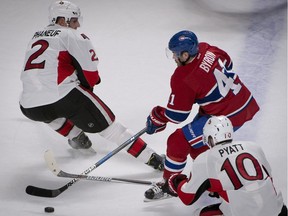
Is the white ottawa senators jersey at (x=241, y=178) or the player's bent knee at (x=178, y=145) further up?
the white ottawa senators jersey at (x=241, y=178)

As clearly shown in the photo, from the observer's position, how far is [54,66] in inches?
188

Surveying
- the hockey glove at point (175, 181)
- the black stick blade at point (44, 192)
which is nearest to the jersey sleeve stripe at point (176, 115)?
the hockey glove at point (175, 181)

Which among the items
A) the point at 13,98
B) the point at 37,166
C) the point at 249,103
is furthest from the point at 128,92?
the point at 249,103

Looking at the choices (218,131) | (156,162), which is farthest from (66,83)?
(218,131)

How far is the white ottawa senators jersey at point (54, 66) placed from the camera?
15.6ft

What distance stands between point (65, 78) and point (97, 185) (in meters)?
0.67

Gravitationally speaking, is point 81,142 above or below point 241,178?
below

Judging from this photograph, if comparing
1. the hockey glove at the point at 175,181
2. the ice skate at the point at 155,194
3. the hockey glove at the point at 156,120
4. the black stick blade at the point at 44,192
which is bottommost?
the black stick blade at the point at 44,192

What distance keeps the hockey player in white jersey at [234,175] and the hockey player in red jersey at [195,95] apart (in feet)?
1.92

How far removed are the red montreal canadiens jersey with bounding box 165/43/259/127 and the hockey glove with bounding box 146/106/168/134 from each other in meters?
0.14

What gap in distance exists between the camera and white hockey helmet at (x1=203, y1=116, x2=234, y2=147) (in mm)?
3654

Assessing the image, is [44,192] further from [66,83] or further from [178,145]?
[178,145]

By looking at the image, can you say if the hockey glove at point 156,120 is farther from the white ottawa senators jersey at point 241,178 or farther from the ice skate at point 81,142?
the white ottawa senators jersey at point 241,178

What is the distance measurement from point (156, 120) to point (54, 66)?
0.71 m
